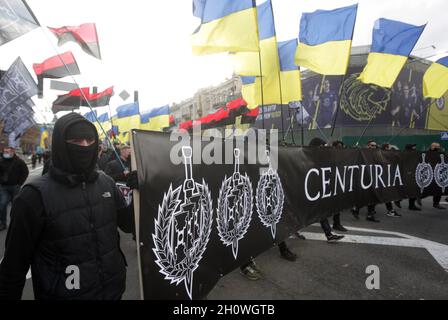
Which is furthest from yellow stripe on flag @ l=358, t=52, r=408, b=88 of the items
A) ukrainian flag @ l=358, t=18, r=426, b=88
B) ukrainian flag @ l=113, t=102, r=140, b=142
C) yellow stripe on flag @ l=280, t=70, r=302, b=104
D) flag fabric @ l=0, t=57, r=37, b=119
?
ukrainian flag @ l=113, t=102, r=140, b=142

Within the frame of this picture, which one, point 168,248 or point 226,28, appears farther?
point 226,28

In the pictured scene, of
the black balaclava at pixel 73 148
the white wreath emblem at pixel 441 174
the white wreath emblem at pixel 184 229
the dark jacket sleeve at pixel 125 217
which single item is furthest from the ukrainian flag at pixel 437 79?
the black balaclava at pixel 73 148

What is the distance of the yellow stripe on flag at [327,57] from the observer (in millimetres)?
5750

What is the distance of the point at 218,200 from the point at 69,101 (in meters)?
11.4

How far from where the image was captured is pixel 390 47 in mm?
6281

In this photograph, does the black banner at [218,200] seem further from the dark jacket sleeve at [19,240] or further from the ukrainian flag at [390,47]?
the ukrainian flag at [390,47]

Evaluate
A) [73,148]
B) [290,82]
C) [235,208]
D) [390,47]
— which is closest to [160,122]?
[290,82]

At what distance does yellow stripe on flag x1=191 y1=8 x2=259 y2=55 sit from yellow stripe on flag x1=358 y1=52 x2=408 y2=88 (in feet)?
11.0

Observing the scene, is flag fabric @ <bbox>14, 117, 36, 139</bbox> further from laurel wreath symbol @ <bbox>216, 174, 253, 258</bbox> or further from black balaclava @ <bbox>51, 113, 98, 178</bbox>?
black balaclava @ <bbox>51, 113, 98, 178</bbox>

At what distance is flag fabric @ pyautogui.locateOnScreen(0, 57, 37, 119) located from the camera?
5.95 meters

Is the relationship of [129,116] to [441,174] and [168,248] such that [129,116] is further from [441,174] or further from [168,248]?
[168,248]

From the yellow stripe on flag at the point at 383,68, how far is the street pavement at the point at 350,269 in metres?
3.47

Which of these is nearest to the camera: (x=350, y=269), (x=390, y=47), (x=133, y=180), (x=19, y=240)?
(x=19, y=240)
